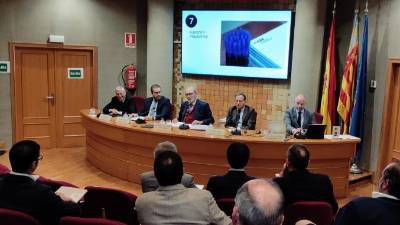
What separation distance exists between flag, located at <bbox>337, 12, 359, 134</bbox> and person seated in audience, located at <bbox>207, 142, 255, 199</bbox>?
3738 mm

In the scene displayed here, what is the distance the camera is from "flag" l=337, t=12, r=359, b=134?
6.27 m

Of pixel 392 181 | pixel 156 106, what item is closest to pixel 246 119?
pixel 156 106

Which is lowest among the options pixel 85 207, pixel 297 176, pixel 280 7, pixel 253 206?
pixel 85 207

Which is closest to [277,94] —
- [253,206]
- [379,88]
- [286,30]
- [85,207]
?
[286,30]

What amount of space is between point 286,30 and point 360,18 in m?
1.20

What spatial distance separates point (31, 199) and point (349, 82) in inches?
207

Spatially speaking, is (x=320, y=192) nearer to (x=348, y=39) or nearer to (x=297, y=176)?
(x=297, y=176)

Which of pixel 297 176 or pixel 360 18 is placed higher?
pixel 360 18

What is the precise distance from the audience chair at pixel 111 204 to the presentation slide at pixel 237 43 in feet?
16.0

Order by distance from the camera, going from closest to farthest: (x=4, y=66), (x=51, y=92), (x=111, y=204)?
1. (x=111, y=204)
2. (x=4, y=66)
3. (x=51, y=92)

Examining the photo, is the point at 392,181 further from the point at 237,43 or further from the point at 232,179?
the point at 237,43

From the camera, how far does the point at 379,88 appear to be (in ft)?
20.0

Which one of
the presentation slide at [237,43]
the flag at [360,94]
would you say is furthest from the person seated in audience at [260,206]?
the presentation slide at [237,43]

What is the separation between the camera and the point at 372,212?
2.02 metres
